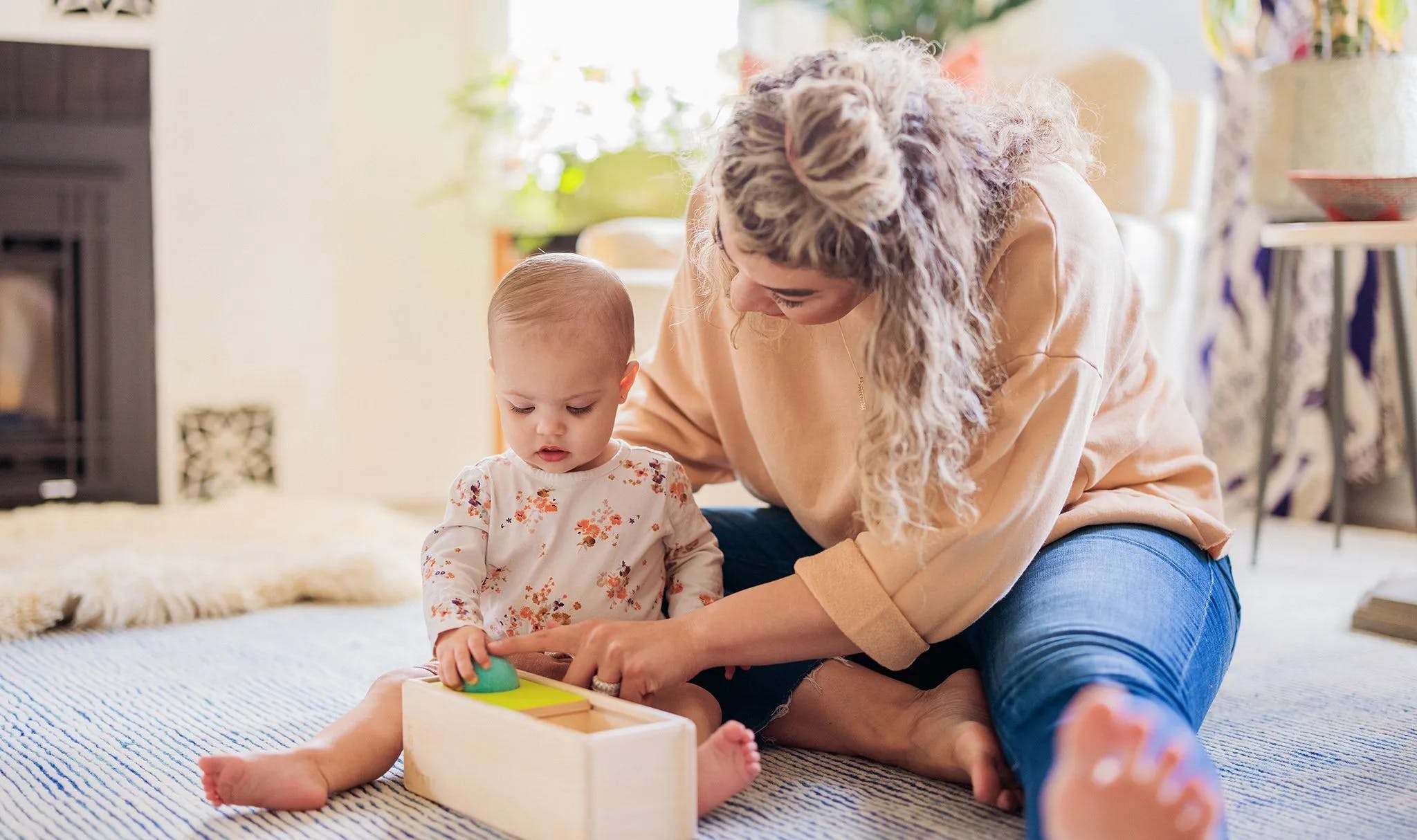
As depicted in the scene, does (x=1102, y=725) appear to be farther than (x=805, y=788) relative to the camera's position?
No

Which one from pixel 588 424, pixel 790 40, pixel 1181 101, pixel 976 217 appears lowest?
pixel 588 424

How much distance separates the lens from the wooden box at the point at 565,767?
2.87ft

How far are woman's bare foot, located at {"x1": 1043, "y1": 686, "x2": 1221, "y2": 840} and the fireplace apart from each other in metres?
2.36

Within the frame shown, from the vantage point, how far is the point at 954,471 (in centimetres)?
96

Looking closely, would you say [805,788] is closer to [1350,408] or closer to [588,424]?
[588,424]

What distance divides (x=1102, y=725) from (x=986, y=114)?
0.53 metres

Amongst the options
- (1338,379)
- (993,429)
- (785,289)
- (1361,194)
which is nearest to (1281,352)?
(1338,379)

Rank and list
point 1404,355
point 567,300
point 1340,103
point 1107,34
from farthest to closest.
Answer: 1. point 1107,34
2. point 1404,355
3. point 1340,103
4. point 567,300

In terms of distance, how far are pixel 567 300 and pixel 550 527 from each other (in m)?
0.20

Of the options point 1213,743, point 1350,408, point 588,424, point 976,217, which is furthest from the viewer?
point 1350,408

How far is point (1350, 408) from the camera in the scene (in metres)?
2.71

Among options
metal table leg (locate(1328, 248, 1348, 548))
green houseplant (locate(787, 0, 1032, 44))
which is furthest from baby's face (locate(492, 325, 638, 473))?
green houseplant (locate(787, 0, 1032, 44))

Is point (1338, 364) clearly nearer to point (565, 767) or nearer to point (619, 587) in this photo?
point (619, 587)

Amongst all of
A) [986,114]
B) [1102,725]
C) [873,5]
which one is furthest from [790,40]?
[1102,725]
